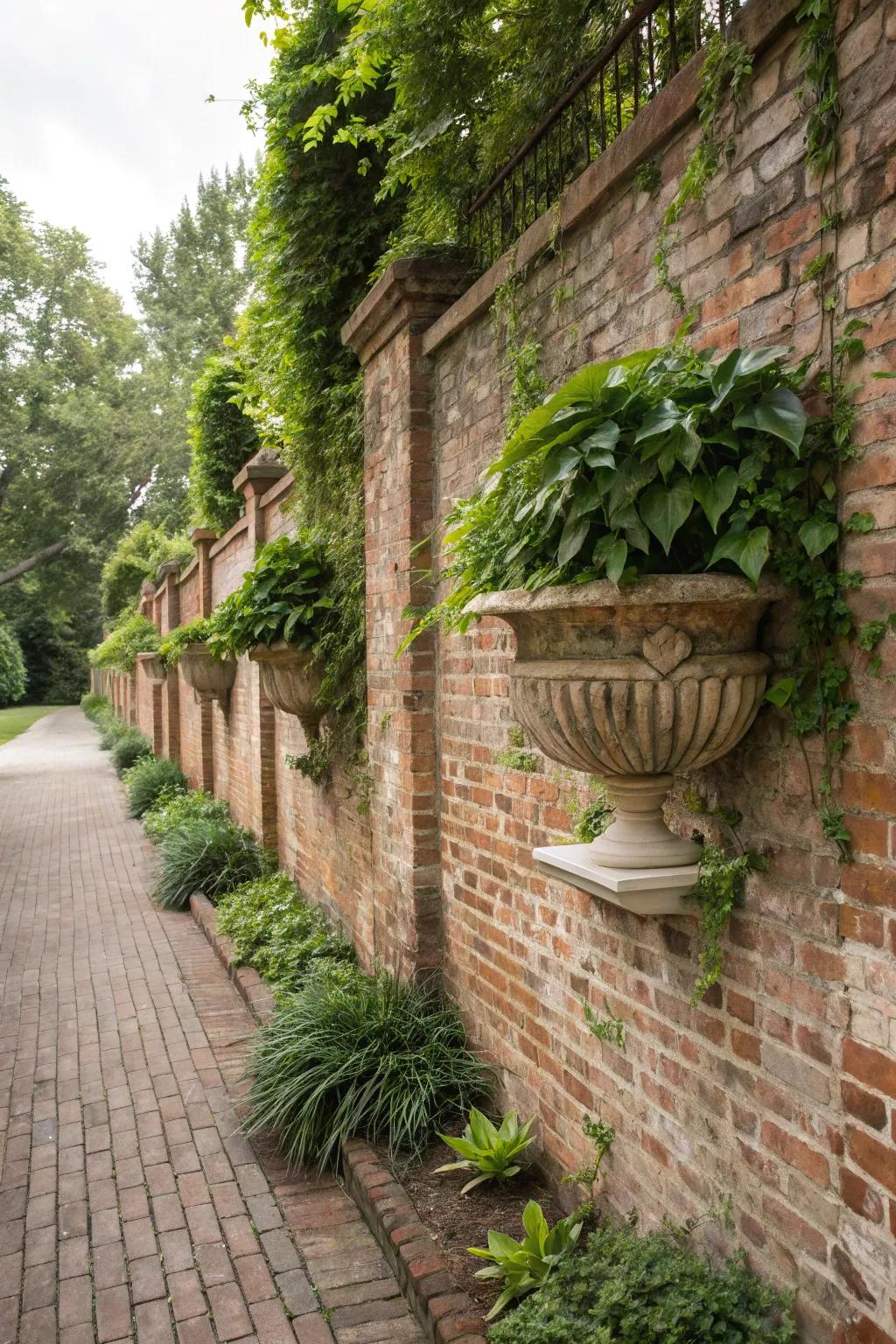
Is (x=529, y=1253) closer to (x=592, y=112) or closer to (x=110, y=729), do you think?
(x=592, y=112)

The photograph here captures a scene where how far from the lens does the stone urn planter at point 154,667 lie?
632 inches

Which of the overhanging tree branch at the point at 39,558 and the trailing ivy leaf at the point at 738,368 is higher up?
the overhanging tree branch at the point at 39,558

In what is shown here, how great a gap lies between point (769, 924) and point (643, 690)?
1.96 feet

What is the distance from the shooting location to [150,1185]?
3859 millimetres

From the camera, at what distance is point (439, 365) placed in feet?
13.7

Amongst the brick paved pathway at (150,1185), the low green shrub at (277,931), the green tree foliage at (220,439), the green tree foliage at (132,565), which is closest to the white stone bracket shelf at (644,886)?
the brick paved pathway at (150,1185)

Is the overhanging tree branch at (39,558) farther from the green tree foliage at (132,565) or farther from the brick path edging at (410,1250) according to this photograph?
the brick path edging at (410,1250)

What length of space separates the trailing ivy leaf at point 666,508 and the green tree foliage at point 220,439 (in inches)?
426

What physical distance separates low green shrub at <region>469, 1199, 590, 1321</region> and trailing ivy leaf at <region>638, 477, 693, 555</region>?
6.75 ft

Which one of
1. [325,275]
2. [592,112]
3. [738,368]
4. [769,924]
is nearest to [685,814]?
[769,924]

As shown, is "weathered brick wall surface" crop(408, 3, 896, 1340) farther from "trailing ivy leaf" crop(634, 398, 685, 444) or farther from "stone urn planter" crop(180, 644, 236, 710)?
"stone urn planter" crop(180, 644, 236, 710)

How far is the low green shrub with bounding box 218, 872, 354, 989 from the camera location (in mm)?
5805

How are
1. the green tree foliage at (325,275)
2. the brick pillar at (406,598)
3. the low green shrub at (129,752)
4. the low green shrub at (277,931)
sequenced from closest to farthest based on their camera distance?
the brick pillar at (406,598), the green tree foliage at (325,275), the low green shrub at (277,931), the low green shrub at (129,752)

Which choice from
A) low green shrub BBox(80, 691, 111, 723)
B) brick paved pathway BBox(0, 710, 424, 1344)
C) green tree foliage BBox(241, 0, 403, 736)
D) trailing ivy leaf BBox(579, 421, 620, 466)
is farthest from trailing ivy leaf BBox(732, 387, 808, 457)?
low green shrub BBox(80, 691, 111, 723)
